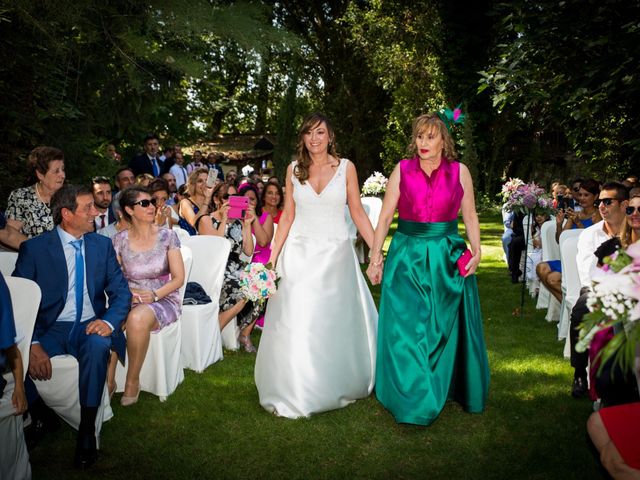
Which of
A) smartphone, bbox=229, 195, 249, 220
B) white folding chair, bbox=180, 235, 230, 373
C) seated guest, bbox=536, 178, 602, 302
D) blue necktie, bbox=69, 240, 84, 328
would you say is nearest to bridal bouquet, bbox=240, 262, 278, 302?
blue necktie, bbox=69, 240, 84, 328

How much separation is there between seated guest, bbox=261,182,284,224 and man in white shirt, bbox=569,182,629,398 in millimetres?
3432

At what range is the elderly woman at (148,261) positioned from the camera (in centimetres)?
532

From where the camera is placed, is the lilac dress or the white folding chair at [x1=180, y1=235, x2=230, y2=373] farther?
the white folding chair at [x1=180, y1=235, x2=230, y2=373]

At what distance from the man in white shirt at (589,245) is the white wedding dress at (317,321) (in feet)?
5.19

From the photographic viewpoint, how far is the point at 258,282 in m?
4.86

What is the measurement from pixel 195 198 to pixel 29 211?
240 cm

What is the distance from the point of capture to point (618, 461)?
272 cm

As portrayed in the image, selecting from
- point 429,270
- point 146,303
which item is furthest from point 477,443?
point 146,303

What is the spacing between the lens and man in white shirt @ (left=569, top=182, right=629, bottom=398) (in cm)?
517

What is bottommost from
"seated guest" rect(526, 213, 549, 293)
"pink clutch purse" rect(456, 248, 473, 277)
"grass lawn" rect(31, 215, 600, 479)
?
"grass lawn" rect(31, 215, 600, 479)

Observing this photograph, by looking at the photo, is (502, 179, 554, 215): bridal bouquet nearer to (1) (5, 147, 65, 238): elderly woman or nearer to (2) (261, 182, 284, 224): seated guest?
(2) (261, 182, 284, 224): seated guest

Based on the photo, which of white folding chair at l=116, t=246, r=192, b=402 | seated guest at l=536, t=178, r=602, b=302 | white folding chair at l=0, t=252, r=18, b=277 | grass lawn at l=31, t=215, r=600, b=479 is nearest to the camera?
grass lawn at l=31, t=215, r=600, b=479

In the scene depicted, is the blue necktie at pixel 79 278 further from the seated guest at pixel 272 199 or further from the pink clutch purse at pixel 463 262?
the seated guest at pixel 272 199

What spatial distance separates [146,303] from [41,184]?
5.58 ft
